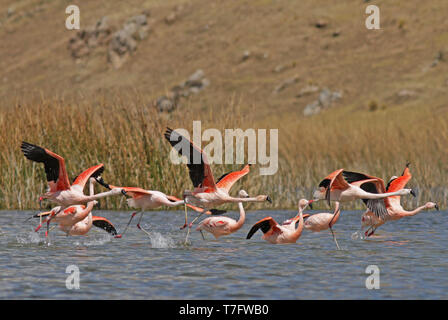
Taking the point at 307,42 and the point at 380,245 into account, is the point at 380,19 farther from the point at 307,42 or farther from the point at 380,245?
the point at 380,245

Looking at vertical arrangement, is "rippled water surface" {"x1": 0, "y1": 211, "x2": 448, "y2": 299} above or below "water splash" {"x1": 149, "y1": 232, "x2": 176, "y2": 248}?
below

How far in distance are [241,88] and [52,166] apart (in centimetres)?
7311

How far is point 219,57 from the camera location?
3757 inches

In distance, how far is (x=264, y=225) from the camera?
1274 centimetres

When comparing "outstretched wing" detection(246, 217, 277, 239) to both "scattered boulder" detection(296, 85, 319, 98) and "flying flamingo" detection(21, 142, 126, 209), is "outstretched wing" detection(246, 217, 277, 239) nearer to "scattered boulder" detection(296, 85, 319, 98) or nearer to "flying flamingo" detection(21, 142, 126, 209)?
"flying flamingo" detection(21, 142, 126, 209)

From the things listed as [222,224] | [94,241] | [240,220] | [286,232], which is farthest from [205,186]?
[94,241]

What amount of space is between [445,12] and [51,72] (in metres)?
50.7

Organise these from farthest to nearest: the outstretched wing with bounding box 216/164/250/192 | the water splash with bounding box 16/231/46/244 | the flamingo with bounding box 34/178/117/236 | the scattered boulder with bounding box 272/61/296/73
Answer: the scattered boulder with bounding box 272/61/296/73 < the water splash with bounding box 16/231/46/244 < the outstretched wing with bounding box 216/164/250/192 < the flamingo with bounding box 34/178/117/236

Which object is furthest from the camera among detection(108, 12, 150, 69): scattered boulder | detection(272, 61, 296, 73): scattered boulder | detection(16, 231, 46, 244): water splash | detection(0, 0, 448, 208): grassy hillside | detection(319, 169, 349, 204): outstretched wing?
detection(108, 12, 150, 69): scattered boulder

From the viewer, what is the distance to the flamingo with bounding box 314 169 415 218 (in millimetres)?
12594

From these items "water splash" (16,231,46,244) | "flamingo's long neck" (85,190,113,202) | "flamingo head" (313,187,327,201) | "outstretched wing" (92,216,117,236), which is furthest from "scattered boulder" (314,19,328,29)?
"flamingo head" (313,187,327,201)

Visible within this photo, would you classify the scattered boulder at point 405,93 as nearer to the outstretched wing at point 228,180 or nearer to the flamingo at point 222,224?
the outstretched wing at point 228,180

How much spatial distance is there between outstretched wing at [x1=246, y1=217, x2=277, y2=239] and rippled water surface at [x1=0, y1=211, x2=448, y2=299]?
38cm
